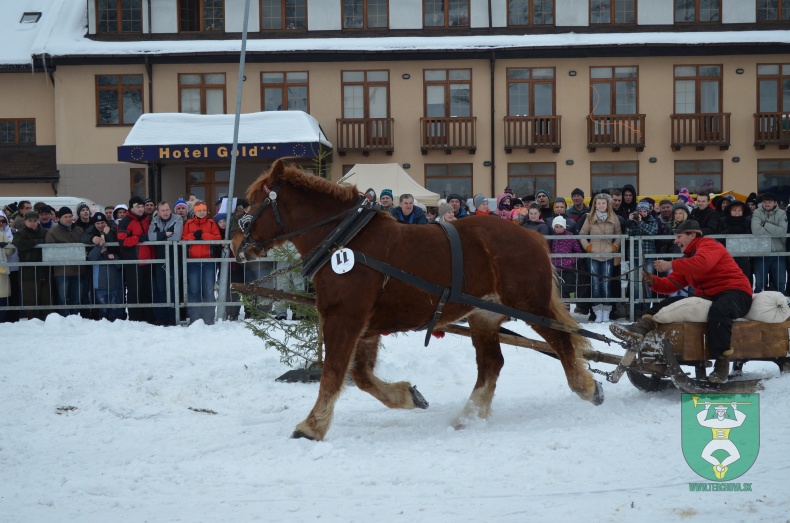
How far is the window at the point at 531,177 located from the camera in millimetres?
29453

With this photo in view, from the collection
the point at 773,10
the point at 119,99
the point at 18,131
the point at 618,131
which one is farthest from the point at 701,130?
the point at 18,131

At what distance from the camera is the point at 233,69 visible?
2933 centimetres

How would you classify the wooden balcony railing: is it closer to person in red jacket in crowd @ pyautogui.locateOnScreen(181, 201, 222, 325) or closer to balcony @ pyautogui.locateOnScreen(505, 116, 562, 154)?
balcony @ pyautogui.locateOnScreen(505, 116, 562, 154)

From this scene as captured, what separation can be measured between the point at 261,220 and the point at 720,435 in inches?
156

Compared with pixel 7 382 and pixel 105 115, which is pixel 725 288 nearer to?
pixel 7 382

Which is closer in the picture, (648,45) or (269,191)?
(269,191)

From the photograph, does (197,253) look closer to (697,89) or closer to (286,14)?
(286,14)

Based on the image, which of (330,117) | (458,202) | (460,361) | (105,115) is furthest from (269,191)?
(105,115)

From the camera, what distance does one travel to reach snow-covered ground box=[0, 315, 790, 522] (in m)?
4.98

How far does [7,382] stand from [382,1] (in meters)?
23.4

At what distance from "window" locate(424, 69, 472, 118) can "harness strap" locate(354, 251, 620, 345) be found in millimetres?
22834

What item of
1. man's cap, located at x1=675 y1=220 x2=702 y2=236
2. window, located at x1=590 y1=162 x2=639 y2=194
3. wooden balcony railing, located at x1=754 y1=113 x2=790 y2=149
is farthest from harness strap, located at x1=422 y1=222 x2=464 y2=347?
wooden balcony railing, located at x1=754 y1=113 x2=790 y2=149

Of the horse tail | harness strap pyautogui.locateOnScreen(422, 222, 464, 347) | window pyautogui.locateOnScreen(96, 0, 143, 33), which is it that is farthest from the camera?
window pyautogui.locateOnScreen(96, 0, 143, 33)

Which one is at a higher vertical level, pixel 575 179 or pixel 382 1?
pixel 382 1
